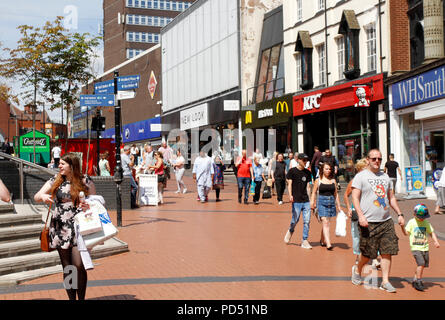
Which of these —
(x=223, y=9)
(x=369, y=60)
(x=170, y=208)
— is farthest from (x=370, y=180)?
(x=223, y=9)

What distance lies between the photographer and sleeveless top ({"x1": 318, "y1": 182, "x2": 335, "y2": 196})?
34.2ft

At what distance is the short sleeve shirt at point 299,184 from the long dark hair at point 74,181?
5.48 meters

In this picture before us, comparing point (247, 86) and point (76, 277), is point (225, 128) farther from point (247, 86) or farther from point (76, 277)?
point (76, 277)

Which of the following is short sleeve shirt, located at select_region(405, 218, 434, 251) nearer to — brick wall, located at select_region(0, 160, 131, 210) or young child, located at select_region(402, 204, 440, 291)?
young child, located at select_region(402, 204, 440, 291)

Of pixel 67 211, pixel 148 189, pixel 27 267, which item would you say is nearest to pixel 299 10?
pixel 148 189

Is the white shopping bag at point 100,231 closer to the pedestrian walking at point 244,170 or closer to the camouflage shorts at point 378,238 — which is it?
the camouflage shorts at point 378,238

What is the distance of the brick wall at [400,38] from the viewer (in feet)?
70.2

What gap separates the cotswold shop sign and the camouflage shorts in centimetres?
1225

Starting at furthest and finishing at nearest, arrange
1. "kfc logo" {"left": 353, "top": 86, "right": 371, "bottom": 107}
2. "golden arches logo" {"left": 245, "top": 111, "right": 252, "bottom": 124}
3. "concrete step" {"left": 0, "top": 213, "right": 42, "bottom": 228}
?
"golden arches logo" {"left": 245, "top": 111, "right": 252, "bottom": 124} < "kfc logo" {"left": 353, "top": 86, "right": 371, "bottom": 107} < "concrete step" {"left": 0, "top": 213, "right": 42, "bottom": 228}

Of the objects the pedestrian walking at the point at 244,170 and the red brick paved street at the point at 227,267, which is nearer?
the red brick paved street at the point at 227,267

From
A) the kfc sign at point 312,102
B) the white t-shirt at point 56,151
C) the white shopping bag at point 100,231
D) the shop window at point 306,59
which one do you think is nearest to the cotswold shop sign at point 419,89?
the kfc sign at point 312,102

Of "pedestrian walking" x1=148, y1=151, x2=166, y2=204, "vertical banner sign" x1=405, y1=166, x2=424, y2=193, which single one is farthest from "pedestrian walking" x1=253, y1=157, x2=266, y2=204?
"vertical banner sign" x1=405, y1=166, x2=424, y2=193

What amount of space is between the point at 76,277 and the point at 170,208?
37.0 ft

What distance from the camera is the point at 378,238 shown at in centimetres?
723
